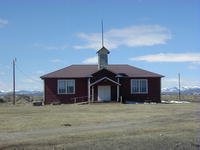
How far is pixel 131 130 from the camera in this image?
Answer: 1995cm

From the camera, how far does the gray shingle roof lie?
5161 centimetres

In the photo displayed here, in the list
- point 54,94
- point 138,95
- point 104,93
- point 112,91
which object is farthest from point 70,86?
point 138,95

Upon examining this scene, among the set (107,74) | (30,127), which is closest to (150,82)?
(107,74)

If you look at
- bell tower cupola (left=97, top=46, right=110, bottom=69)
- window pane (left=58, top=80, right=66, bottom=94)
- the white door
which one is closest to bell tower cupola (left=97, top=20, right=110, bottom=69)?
bell tower cupola (left=97, top=46, right=110, bottom=69)

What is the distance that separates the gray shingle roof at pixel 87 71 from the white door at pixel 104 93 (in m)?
2.15

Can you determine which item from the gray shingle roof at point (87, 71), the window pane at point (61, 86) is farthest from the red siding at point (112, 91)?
the gray shingle roof at point (87, 71)

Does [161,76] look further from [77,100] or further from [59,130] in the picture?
[59,130]

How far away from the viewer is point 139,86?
5259 centimetres

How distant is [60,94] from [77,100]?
6.81 ft

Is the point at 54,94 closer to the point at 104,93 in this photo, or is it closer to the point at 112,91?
the point at 104,93

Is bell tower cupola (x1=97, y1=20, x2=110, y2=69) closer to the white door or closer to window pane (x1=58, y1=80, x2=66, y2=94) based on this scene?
the white door

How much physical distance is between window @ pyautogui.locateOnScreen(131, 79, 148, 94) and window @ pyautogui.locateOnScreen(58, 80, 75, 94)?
6954 millimetres

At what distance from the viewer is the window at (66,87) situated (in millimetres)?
51125

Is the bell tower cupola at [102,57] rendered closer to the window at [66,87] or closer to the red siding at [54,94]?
the red siding at [54,94]
